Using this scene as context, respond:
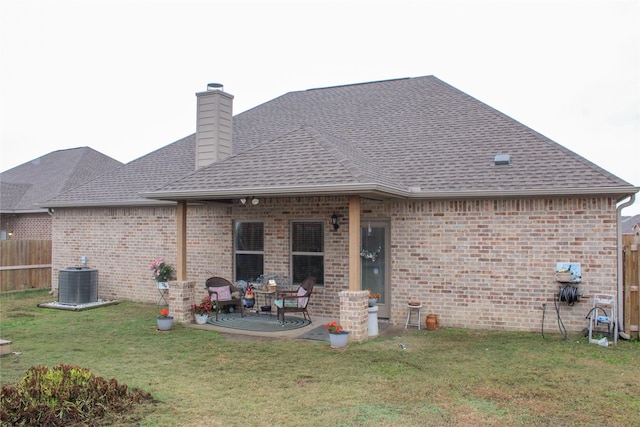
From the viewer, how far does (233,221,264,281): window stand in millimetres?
11289

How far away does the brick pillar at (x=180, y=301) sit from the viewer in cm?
1006

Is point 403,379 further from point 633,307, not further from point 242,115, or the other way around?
point 242,115

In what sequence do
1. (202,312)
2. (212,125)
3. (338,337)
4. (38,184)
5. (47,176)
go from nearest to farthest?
1. (338,337)
2. (202,312)
3. (212,125)
4. (38,184)
5. (47,176)

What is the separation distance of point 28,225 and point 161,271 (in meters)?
11.4

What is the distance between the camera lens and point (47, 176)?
2270 centimetres

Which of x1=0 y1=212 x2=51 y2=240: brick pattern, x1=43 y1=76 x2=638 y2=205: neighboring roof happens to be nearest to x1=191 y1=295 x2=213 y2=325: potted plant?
x1=43 y1=76 x2=638 y2=205: neighboring roof

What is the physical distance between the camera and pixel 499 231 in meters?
9.27

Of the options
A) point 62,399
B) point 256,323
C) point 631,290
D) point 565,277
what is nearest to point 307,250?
point 256,323

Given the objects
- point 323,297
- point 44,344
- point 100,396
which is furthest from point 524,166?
point 44,344

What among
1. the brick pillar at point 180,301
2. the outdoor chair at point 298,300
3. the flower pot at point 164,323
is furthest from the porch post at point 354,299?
the brick pillar at point 180,301

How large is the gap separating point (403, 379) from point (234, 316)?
17.1 feet

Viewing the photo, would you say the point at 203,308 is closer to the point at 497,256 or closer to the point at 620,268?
the point at 497,256

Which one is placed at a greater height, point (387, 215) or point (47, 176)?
point (47, 176)

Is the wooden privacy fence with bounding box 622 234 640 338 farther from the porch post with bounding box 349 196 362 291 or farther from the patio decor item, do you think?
the patio decor item
